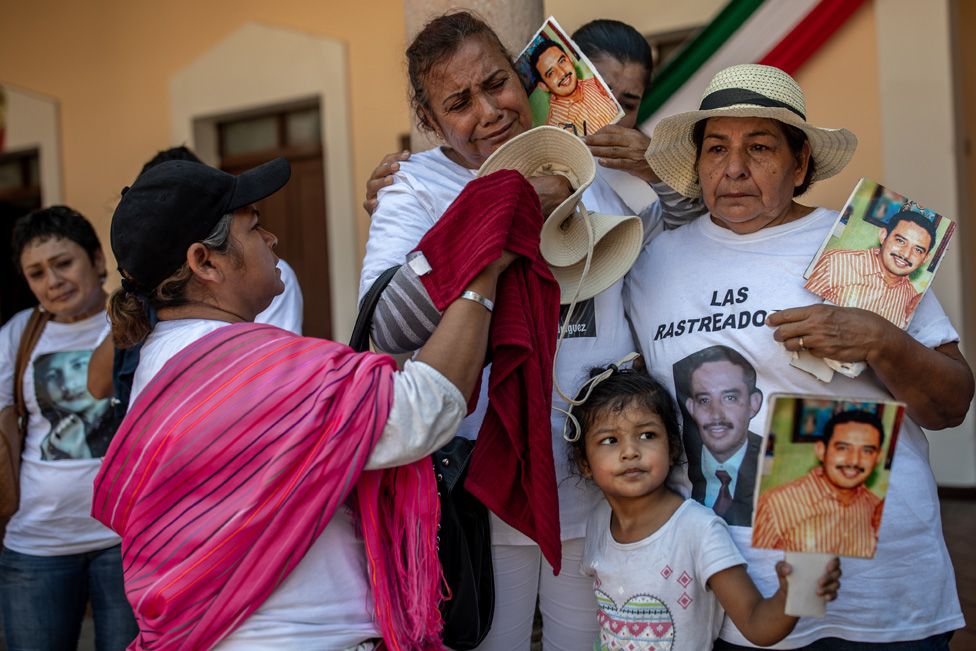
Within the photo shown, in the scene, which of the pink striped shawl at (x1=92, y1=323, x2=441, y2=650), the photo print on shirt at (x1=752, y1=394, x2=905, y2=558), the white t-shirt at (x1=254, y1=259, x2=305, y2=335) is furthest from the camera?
the white t-shirt at (x1=254, y1=259, x2=305, y2=335)

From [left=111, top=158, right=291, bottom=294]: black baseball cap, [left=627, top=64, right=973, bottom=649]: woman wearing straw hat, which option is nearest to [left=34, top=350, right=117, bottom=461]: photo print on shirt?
[left=111, top=158, right=291, bottom=294]: black baseball cap

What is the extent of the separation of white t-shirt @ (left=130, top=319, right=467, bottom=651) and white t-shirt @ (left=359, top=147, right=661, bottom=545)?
1.43 feet

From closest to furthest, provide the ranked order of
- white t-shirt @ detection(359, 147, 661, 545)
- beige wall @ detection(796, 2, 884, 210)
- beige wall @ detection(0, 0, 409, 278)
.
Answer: white t-shirt @ detection(359, 147, 661, 545) → beige wall @ detection(796, 2, 884, 210) → beige wall @ detection(0, 0, 409, 278)

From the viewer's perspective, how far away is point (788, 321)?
2.07m

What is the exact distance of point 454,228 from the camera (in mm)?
2066

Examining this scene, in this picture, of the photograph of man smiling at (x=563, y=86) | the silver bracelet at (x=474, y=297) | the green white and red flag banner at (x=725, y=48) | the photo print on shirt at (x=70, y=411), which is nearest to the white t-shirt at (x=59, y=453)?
the photo print on shirt at (x=70, y=411)

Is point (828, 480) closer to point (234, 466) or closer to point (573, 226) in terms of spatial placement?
point (573, 226)

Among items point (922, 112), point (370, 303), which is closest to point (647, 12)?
point (922, 112)

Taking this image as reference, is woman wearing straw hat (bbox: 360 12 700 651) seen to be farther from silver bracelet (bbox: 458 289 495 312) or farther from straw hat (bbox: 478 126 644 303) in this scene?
silver bracelet (bbox: 458 289 495 312)

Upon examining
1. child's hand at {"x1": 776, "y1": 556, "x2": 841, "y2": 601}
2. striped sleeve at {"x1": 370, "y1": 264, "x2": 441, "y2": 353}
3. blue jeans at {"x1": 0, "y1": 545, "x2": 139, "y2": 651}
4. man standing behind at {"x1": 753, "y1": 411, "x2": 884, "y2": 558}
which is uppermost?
striped sleeve at {"x1": 370, "y1": 264, "x2": 441, "y2": 353}

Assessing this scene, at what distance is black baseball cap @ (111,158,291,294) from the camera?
6.35 ft

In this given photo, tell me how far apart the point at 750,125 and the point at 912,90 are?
337 cm

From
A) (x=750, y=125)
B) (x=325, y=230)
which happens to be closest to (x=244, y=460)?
(x=750, y=125)

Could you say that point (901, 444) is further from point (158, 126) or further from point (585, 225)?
point (158, 126)
